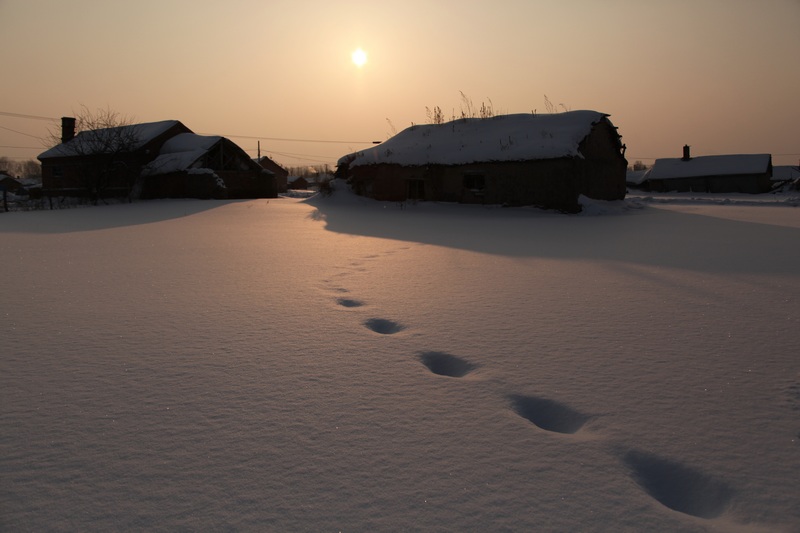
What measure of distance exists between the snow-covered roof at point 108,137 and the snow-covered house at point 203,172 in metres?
0.91

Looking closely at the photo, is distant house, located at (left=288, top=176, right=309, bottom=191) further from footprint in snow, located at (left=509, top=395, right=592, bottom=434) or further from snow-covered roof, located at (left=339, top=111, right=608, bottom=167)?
footprint in snow, located at (left=509, top=395, right=592, bottom=434)

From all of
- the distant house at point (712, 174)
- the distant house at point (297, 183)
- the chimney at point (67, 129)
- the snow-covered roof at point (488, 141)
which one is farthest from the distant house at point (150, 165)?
the distant house at point (712, 174)

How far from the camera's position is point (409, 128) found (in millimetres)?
21500

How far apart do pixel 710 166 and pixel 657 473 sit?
159 ft

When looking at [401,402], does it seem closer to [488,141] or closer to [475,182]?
[475,182]

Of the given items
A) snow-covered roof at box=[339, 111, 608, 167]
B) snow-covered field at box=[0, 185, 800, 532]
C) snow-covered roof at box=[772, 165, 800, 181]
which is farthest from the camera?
snow-covered roof at box=[772, 165, 800, 181]

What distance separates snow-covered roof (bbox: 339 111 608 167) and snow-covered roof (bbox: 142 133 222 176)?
28.8 feet

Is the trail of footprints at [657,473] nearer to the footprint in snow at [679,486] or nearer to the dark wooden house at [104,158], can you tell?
the footprint in snow at [679,486]

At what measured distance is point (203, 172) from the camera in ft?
76.3

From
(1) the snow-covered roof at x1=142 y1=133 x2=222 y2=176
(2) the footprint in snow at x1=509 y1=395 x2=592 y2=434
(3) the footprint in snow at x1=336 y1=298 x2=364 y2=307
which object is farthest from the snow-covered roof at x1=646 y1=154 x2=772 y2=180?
(2) the footprint in snow at x1=509 y1=395 x2=592 y2=434

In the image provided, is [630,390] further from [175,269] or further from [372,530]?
[175,269]

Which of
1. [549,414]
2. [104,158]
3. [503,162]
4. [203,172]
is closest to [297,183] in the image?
[104,158]

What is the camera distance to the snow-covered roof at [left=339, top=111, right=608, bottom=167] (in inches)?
630

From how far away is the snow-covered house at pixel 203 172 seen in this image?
924 inches
